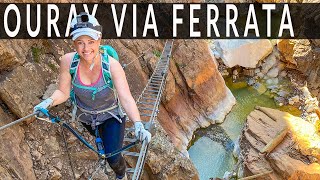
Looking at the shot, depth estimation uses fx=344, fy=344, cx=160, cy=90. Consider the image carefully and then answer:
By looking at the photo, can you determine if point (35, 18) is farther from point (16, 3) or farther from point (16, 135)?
point (16, 135)

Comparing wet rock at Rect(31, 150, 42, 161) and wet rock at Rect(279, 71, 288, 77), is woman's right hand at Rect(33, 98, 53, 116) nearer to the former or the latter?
wet rock at Rect(31, 150, 42, 161)

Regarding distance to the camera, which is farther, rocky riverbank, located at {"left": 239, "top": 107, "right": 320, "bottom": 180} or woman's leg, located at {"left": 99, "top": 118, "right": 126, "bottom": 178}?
rocky riverbank, located at {"left": 239, "top": 107, "right": 320, "bottom": 180}

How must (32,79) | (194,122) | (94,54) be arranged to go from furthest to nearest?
(194,122)
(32,79)
(94,54)

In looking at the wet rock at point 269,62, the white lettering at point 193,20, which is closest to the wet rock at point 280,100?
the wet rock at point 269,62

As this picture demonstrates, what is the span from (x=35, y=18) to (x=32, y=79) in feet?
4.90

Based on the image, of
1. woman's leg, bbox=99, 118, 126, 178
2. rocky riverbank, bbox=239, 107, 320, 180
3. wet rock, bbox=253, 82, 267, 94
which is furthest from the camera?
wet rock, bbox=253, 82, 267, 94

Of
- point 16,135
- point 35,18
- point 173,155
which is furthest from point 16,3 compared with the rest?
point 173,155

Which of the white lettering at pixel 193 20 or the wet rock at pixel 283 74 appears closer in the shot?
the white lettering at pixel 193 20

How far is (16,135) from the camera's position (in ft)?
18.0

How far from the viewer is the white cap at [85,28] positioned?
132 inches

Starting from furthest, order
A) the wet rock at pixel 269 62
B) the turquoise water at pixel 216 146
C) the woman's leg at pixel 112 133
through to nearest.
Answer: the wet rock at pixel 269 62 < the turquoise water at pixel 216 146 < the woman's leg at pixel 112 133

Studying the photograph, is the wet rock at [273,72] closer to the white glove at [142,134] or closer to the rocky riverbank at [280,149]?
the rocky riverbank at [280,149]

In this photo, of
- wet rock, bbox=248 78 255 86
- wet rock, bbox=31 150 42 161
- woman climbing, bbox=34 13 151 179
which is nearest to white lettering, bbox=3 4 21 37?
wet rock, bbox=31 150 42 161

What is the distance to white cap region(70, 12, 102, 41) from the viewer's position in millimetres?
3352
